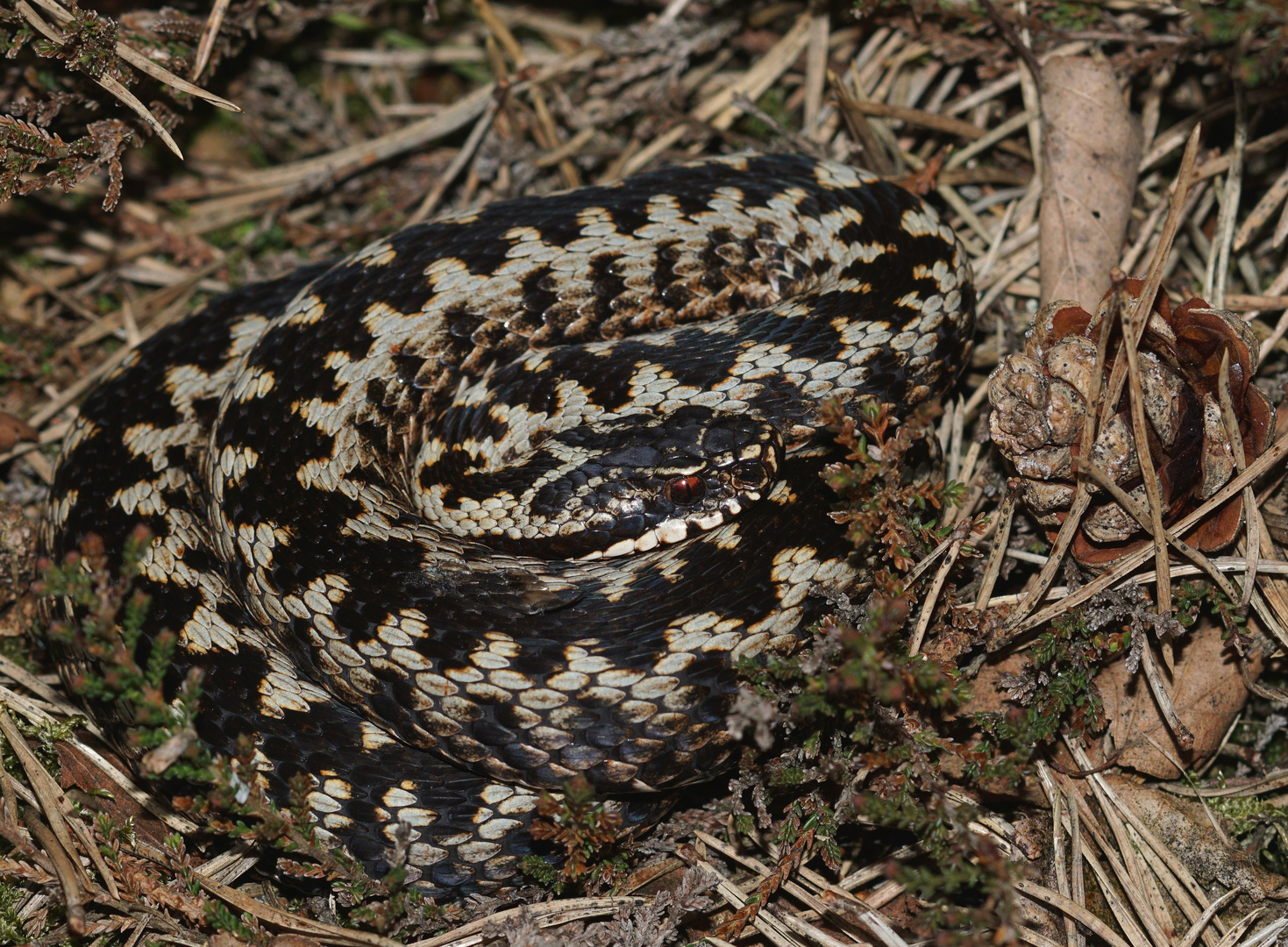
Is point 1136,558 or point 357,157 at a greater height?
point 357,157

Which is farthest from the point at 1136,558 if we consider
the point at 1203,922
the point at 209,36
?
the point at 209,36

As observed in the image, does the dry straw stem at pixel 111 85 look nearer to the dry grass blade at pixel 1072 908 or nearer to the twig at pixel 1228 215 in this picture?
the dry grass blade at pixel 1072 908

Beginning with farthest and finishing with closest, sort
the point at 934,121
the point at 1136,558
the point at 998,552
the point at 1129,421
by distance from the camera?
the point at 934,121 → the point at 998,552 → the point at 1136,558 → the point at 1129,421

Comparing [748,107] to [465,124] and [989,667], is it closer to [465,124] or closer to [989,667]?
[465,124]

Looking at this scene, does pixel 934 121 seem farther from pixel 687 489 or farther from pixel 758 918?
pixel 758 918

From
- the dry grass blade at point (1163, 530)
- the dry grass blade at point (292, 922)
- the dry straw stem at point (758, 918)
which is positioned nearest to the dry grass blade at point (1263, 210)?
the dry grass blade at point (1163, 530)

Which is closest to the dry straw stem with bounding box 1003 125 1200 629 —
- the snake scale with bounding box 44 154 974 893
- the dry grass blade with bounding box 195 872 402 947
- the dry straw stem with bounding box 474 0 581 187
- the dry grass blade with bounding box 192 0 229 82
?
the snake scale with bounding box 44 154 974 893
